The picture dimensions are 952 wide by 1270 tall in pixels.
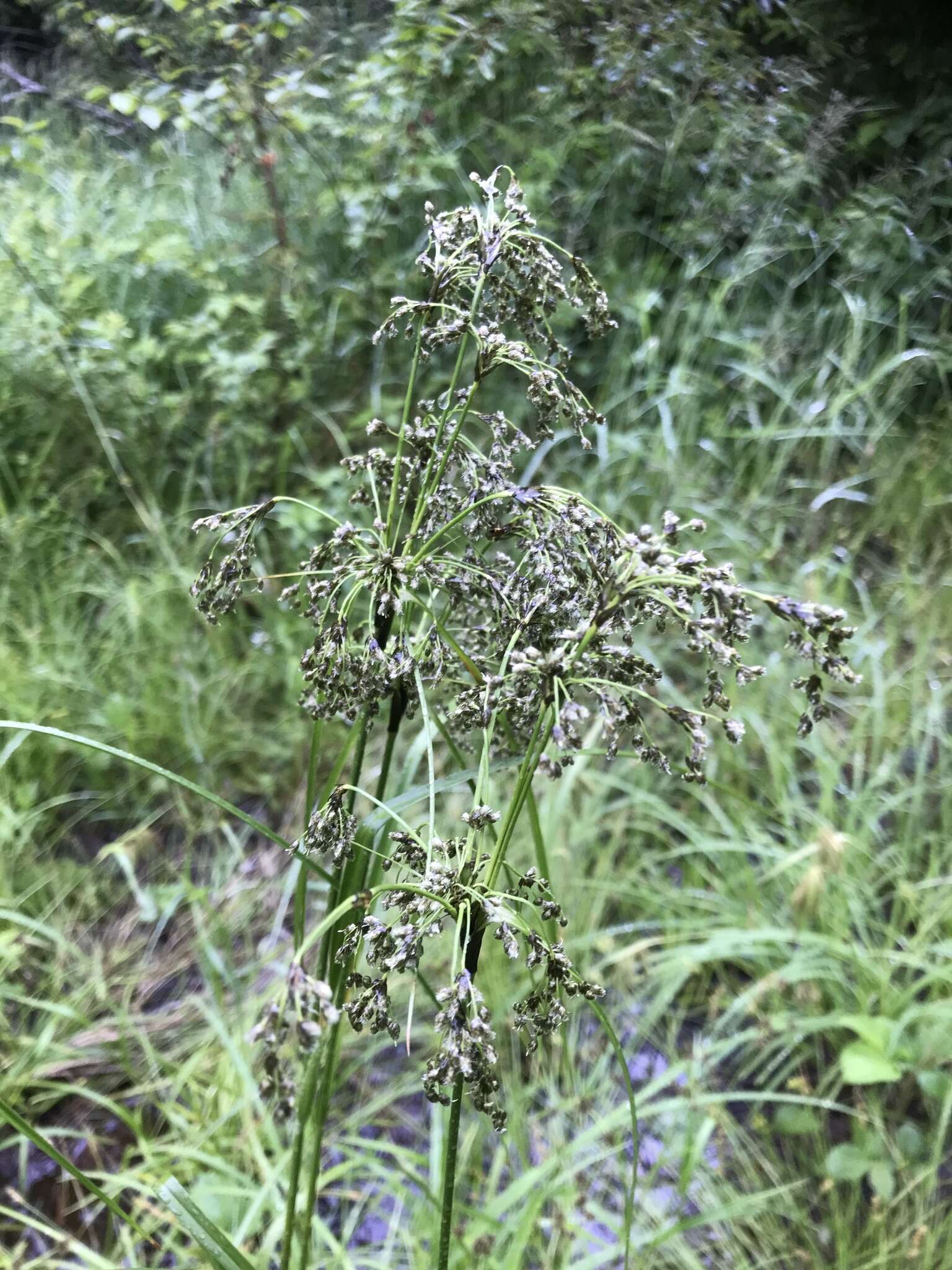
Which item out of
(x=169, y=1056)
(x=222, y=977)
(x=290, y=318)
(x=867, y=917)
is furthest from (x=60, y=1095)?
(x=290, y=318)

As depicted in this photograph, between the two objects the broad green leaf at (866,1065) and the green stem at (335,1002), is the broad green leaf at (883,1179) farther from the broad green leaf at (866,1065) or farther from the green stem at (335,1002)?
the green stem at (335,1002)

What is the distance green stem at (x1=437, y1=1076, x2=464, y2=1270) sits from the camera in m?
0.42

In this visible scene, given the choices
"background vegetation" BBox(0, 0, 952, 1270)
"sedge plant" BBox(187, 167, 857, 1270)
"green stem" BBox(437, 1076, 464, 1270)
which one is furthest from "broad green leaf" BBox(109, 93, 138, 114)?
"green stem" BBox(437, 1076, 464, 1270)

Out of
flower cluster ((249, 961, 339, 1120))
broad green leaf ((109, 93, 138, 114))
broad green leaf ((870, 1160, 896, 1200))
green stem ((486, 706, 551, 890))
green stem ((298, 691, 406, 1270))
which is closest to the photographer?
flower cluster ((249, 961, 339, 1120))

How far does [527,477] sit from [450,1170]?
50.2 inches

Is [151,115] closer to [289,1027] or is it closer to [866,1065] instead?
[289,1027]

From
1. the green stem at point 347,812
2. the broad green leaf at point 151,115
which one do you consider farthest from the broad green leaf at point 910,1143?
the broad green leaf at point 151,115

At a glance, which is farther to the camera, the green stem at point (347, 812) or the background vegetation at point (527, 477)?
the background vegetation at point (527, 477)

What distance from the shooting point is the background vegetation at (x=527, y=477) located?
44.4 inches

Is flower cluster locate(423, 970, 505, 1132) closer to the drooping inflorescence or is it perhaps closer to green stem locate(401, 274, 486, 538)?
the drooping inflorescence

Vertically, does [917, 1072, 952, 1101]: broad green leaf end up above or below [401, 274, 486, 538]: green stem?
below

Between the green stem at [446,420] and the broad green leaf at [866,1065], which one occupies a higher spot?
the green stem at [446,420]

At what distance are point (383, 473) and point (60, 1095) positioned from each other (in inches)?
49.2

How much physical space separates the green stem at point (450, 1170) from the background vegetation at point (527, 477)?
1.16 ft
